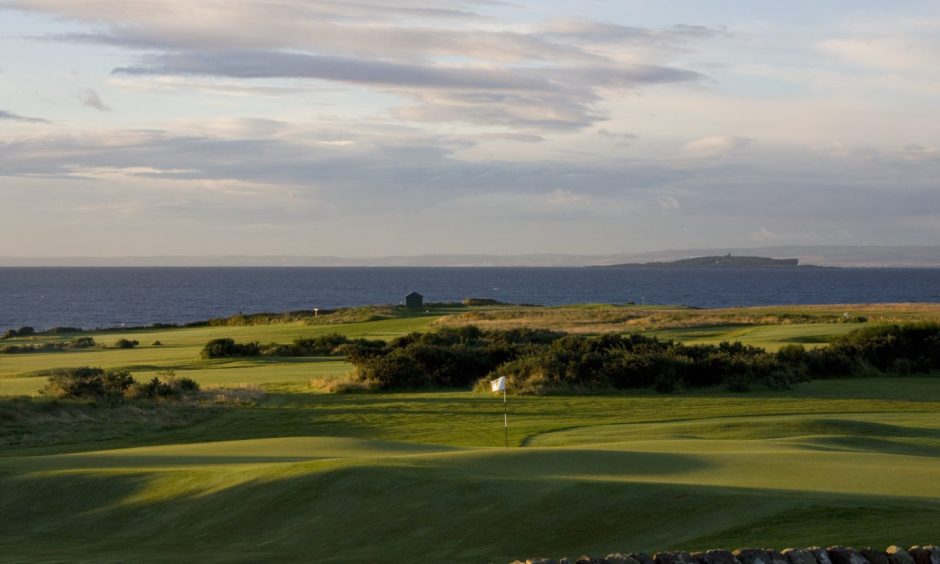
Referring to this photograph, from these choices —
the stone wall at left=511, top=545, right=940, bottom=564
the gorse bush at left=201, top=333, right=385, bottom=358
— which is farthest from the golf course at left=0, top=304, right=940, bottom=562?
the gorse bush at left=201, top=333, right=385, bottom=358

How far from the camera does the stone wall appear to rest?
707 centimetres

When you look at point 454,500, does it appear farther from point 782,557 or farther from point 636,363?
point 636,363

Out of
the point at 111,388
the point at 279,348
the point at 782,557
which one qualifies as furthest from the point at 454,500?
the point at 279,348

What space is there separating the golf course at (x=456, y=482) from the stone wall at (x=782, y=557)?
1.19 m

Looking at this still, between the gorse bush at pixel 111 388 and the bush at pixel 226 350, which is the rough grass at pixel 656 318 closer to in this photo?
the bush at pixel 226 350

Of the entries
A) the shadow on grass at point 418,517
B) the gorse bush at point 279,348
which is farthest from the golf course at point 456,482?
the gorse bush at point 279,348

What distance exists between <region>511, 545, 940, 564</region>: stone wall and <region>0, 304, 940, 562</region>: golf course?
1185 millimetres

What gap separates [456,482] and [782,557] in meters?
4.95

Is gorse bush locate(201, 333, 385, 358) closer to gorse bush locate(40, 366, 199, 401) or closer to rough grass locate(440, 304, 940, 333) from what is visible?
rough grass locate(440, 304, 940, 333)

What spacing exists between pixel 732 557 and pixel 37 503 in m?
9.86

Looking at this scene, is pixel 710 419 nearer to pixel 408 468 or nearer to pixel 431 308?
pixel 408 468

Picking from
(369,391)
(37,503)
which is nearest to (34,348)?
(369,391)

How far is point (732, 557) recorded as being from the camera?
282 inches

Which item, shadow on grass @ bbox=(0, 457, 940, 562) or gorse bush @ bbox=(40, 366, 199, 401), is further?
gorse bush @ bbox=(40, 366, 199, 401)
